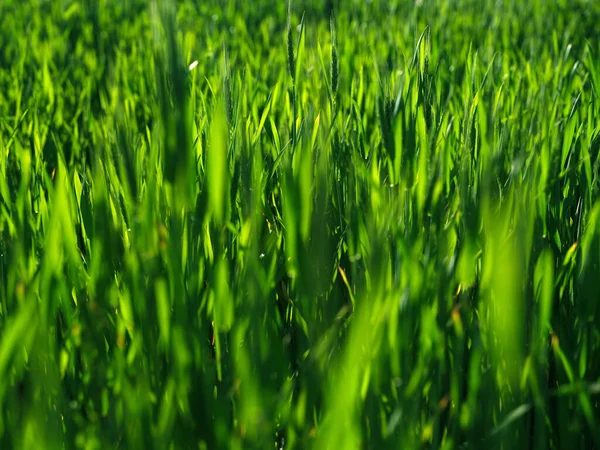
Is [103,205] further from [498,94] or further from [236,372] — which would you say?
[498,94]

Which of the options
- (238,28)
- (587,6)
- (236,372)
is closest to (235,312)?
(236,372)

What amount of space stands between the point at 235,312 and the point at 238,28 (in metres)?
2.76

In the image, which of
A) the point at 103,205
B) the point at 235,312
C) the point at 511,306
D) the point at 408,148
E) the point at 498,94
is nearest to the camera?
the point at 511,306

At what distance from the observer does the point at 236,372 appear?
62 centimetres

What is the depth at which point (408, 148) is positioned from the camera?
1017 mm

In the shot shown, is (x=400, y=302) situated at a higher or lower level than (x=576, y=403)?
higher

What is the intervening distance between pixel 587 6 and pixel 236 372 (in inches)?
171

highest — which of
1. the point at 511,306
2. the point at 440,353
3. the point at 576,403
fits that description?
the point at 511,306

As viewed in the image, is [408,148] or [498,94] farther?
[498,94]

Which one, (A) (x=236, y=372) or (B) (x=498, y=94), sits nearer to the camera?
(A) (x=236, y=372)

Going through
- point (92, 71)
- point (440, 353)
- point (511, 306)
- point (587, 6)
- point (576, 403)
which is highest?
point (511, 306)

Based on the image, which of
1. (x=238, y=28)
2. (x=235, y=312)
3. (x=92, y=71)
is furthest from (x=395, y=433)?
(x=238, y=28)

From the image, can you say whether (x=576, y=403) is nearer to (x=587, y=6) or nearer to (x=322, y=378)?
(x=322, y=378)

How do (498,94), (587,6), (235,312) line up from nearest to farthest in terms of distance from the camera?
(235,312) < (498,94) < (587,6)
